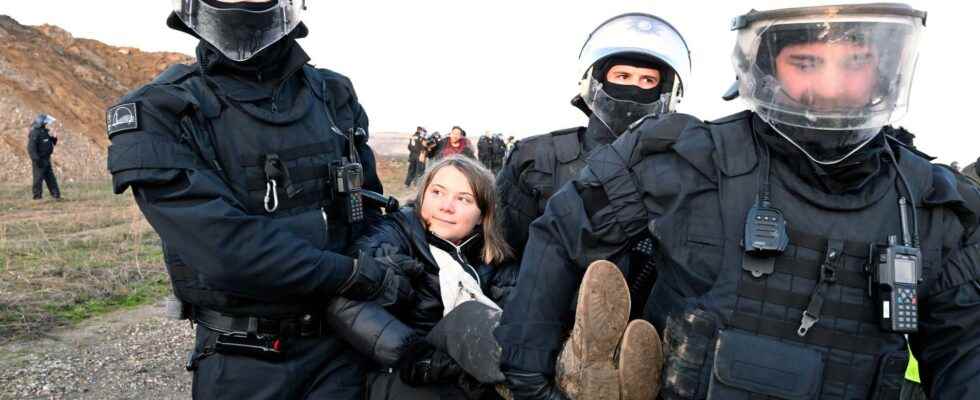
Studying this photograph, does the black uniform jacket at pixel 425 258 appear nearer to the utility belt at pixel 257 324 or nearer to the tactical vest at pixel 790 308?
the utility belt at pixel 257 324

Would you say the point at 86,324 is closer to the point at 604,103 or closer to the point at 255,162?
the point at 255,162

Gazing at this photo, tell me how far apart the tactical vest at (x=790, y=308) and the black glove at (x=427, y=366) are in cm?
82

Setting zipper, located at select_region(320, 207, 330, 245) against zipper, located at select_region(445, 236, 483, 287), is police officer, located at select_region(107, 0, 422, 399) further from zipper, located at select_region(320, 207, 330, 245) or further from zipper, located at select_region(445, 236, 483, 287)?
zipper, located at select_region(445, 236, 483, 287)

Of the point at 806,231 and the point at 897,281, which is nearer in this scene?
the point at 897,281

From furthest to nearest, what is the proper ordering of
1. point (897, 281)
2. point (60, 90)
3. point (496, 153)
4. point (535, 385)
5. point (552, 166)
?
1. point (60, 90)
2. point (496, 153)
3. point (552, 166)
4. point (535, 385)
5. point (897, 281)

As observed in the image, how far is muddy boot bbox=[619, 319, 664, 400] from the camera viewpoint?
6.00ft

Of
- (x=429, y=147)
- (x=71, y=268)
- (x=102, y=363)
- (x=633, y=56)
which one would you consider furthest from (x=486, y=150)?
(x=633, y=56)

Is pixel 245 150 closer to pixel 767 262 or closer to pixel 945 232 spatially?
pixel 767 262

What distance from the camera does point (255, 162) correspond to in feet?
7.41

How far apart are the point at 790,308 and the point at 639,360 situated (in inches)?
15.5

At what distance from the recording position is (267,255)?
2100mm

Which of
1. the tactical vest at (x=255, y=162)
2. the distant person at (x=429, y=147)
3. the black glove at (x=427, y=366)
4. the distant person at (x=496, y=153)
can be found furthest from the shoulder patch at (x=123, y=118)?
the distant person at (x=496, y=153)

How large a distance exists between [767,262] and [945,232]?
1.60 ft

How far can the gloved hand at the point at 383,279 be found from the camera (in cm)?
234
